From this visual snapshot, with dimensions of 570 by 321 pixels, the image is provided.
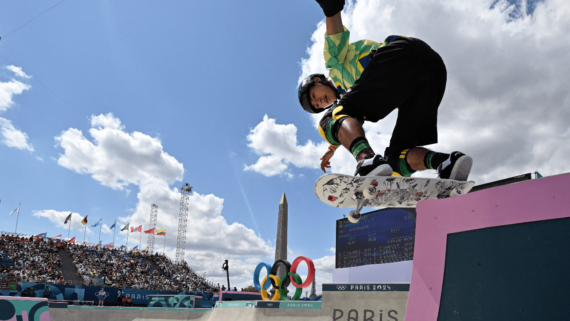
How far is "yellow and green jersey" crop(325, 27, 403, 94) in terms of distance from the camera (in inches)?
117

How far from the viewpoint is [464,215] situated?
7.20ft

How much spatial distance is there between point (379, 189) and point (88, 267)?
3812cm

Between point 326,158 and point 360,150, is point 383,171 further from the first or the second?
point 326,158

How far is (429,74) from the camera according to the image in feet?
10.1

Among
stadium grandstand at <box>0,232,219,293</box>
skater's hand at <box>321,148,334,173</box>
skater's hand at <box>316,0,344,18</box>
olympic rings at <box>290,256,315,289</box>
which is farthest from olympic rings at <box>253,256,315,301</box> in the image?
stadium grandstand at <box>0,232,219,293</box>

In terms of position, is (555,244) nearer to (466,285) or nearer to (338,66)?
(466,285)

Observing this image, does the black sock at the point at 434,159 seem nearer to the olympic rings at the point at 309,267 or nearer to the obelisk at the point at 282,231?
the olympic rings at the point at 309,267

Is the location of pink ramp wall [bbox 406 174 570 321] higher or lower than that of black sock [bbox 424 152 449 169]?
lower

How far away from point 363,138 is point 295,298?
12.4 m

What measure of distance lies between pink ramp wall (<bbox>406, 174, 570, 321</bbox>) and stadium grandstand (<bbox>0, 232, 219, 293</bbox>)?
2802cm

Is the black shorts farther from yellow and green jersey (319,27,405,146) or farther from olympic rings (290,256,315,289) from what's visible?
olympic rings (290,256,315,289)

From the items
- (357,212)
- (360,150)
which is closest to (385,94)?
(360,150)

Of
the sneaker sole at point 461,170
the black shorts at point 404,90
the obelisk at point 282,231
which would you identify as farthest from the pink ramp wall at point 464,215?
the obelisk at point 282,231

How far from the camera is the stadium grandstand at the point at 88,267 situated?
1153 inches
